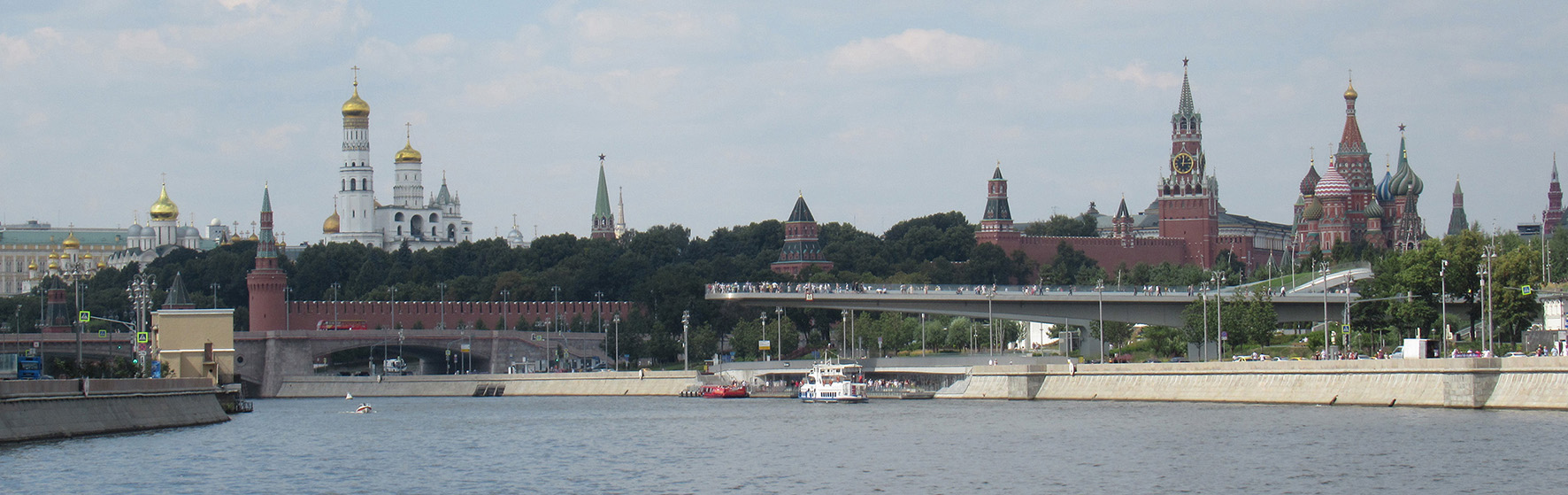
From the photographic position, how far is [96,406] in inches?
2359

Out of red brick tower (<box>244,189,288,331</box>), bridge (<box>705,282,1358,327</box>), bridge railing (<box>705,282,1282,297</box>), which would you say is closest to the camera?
bridge (<box>705,282,1358,327</box>)

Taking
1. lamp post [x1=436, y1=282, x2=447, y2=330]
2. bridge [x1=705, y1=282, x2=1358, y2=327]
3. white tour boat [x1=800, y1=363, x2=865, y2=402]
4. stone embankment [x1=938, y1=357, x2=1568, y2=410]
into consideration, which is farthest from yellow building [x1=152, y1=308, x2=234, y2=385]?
lamp post [x1=436, y1=282, x2=447, y2=330]

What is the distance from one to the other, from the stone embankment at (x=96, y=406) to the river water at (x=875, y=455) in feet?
2.04

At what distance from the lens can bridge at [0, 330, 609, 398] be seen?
119562 mm

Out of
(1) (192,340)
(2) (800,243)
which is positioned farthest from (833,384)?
(2) (800,243)

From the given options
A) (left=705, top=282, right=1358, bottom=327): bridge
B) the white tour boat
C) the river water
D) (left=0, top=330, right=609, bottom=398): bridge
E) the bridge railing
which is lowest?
the river water

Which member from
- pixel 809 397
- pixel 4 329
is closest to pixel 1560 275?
pixel 809 397

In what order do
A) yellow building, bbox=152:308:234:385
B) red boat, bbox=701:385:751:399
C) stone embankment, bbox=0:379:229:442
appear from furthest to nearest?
1. red boat, bbox=701:385:751:399
2. yellow building, bbox=152:308:234:385
3. stone embankment, bbox=0:379:229:442

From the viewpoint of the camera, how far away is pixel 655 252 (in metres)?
180

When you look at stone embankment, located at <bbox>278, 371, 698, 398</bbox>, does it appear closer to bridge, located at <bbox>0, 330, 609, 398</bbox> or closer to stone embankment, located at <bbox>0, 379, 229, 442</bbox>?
bridge, located at <bbox>0, 330, 609, 398</bbox>

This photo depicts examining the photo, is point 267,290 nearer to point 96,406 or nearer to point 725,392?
point 725,392

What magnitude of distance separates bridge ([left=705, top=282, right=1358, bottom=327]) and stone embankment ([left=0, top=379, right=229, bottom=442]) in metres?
34.9

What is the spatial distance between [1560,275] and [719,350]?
168 ft

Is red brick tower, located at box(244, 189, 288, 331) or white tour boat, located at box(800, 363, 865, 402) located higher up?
red brick tower, located at box(244, 189, 288, 331)
